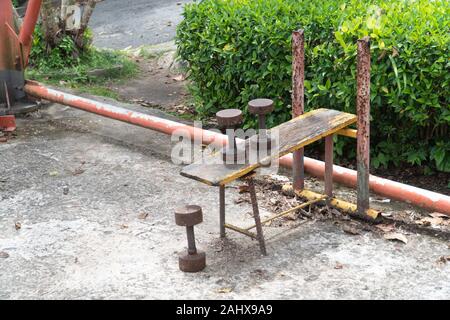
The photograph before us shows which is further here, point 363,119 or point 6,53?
point 6,53

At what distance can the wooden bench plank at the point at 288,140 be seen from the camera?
4.13 meters

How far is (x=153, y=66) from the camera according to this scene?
350 inches

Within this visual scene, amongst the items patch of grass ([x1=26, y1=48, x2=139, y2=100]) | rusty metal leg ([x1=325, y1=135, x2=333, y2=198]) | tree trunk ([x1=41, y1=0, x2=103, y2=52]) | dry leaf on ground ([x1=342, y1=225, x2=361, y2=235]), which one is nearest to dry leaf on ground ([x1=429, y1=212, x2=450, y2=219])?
dry leaf on ground ([x1=342, y1=225, x2=361, y2=235])

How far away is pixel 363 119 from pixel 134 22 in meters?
7.26

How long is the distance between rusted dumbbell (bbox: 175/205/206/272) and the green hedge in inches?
64.7

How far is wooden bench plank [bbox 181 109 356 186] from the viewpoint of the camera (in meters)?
4.13

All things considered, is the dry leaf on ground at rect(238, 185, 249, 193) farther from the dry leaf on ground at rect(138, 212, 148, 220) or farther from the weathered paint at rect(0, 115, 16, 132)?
the weathered paint at rect(0, 115, 16, 132)

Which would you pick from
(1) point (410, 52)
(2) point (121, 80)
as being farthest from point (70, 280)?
(2) point (121, 80)

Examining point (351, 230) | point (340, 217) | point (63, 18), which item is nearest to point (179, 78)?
point (63, 18)

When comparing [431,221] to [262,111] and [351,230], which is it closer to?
[351,230]

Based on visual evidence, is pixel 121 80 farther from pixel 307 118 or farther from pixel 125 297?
pixel 125 297

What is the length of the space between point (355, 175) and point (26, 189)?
7.49 ft

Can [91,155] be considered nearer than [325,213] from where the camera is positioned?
No

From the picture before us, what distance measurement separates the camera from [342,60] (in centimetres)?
528
